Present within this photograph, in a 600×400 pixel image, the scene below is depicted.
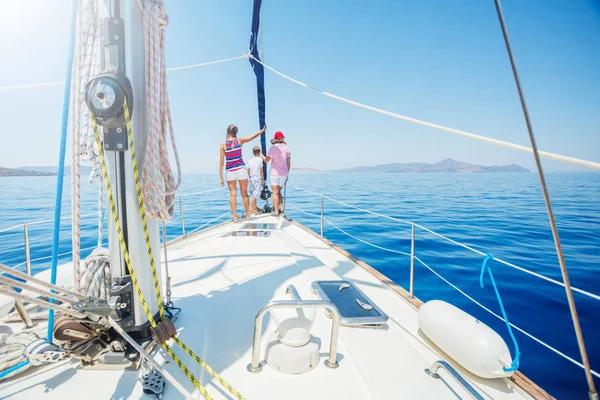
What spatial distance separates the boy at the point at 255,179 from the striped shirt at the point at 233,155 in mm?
1460

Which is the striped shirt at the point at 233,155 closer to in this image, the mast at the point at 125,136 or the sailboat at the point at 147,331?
the sailboat at the point at 147,331

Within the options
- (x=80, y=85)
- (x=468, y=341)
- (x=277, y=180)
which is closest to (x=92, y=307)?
(x=80, y=85)

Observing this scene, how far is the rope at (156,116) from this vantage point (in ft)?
4.66

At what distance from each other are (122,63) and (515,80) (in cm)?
162

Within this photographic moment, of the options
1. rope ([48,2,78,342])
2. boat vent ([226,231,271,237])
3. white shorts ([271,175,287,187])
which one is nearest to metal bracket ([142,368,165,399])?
rope ([48,2,78,342])

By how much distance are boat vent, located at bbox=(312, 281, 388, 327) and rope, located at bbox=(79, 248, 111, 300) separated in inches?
52.4

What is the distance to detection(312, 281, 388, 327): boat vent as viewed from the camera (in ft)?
5.86

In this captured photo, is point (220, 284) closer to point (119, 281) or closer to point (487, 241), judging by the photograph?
point (119, 281)

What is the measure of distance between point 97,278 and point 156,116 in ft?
3.05

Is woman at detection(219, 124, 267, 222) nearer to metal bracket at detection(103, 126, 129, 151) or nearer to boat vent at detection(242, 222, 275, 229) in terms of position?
boat vent at detection(242, 222, 275, 229)

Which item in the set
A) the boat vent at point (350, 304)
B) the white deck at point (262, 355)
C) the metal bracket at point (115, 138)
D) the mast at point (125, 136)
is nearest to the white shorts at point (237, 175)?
the white deck at point (262, 355)

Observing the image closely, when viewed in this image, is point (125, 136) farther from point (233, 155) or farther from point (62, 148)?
point (233, 155)

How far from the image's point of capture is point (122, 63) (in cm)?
133

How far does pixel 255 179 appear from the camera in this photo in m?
6.21
